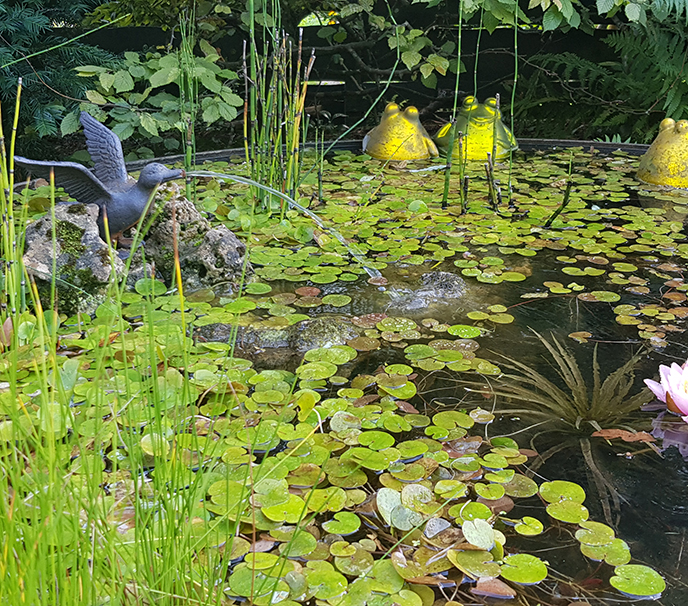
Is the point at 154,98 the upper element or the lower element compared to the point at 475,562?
upper

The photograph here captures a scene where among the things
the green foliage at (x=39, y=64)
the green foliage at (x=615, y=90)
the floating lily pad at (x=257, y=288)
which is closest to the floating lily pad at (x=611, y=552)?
the floating lily pad at (x=257, y=288)

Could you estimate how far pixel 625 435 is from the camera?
3.51 feet

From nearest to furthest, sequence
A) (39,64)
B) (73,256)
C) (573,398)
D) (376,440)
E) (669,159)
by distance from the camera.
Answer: (376,440), (573,398), (73,256), (669,159), (39,64)

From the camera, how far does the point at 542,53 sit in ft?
13.1

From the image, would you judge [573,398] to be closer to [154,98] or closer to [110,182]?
[110,182]

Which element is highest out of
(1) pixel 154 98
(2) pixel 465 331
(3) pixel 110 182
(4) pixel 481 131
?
(1) pixel 154 98

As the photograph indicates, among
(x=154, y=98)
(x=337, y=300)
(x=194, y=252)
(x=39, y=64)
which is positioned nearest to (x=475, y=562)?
(x=337, y=300)

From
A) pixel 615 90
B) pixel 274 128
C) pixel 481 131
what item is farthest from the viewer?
pixel 615 90

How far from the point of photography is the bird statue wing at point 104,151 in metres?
1.58

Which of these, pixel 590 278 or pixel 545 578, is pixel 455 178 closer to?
pixel 590 278

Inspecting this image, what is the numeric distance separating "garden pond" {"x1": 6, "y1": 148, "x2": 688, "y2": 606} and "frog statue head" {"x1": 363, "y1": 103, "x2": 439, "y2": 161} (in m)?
0.80

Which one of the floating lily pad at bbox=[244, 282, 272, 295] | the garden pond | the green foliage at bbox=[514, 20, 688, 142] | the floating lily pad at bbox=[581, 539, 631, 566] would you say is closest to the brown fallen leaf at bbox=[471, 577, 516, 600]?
the garden pond

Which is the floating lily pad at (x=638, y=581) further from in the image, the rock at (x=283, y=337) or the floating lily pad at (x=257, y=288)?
the floating lily pad at (x=257, y=288)

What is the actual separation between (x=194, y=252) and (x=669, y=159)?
1790mm
